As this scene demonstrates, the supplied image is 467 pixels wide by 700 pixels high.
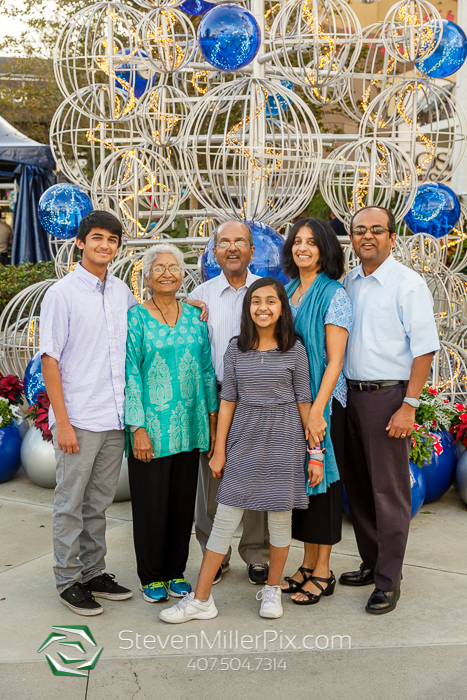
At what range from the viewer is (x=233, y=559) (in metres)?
3.59

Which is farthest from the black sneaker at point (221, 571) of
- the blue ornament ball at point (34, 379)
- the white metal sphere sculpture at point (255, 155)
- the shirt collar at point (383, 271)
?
the blue ornament ball at point (34, 379)

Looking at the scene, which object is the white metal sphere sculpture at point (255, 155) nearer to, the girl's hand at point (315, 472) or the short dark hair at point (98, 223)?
the short dark hair at point (98, 223)

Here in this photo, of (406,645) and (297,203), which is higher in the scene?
(297,203)

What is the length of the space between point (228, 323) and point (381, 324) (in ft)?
2.16

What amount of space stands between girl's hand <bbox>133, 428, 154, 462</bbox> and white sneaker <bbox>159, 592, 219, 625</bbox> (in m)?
0.59

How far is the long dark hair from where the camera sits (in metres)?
2.83

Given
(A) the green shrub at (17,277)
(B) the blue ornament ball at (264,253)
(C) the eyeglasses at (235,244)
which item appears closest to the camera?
(C) the eyeglasses at (235,244)

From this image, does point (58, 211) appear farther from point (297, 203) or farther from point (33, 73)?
point (33, 73)

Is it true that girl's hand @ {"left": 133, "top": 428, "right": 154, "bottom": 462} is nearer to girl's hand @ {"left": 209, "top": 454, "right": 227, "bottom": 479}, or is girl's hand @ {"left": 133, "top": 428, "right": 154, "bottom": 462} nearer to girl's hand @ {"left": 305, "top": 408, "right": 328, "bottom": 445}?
girl's hand @ {"left": 209, "top": 454, "right": 227, "bottom": 479}

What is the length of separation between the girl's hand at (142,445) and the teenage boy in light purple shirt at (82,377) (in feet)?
0.32

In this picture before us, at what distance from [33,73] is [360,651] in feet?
40.0

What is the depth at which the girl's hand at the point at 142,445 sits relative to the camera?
9.52ft

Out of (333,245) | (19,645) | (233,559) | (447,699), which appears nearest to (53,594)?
(19,645)

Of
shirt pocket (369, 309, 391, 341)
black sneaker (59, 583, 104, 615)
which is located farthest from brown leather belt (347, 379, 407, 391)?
black sneaker (59, 583, 104, 615)
